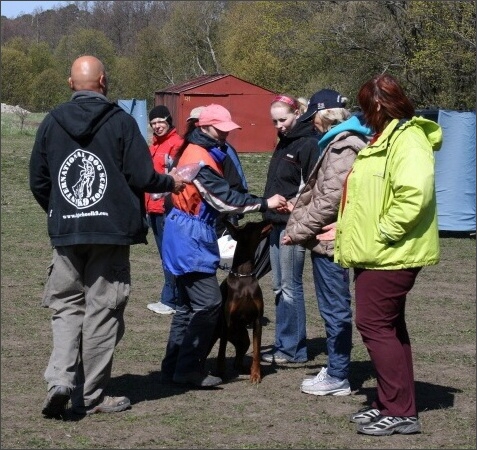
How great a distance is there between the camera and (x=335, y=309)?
6.26m

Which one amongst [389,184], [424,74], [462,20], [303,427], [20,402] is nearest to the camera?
[389,184]

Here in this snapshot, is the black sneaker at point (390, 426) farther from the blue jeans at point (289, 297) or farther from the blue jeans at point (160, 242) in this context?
the blue jeans at point (160, 242)

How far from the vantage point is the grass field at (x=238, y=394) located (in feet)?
17.4

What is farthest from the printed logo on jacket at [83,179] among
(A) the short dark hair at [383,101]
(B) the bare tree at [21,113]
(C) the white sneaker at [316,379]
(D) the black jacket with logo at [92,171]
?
(B) the bare tree at [21,113]

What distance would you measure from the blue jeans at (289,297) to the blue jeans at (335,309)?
66 cm

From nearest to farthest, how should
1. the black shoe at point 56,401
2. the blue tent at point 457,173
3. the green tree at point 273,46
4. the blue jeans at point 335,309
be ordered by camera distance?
the black shoe at point 56,401
the blue jeans at point 335,309
the blue tent at point 457,173
the green tree at point 273,46

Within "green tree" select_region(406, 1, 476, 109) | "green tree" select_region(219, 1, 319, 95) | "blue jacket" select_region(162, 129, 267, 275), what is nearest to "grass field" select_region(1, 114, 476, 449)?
"blue jacket" select_region(162, 129, 267, 275)

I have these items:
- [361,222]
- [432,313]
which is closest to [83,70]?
[361,222]

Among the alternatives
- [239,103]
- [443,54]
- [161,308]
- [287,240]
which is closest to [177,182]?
[287,240]

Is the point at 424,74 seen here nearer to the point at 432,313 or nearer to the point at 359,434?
the point at 432,313

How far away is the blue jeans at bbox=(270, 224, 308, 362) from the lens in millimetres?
6965

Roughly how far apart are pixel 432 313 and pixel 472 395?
9.36ft

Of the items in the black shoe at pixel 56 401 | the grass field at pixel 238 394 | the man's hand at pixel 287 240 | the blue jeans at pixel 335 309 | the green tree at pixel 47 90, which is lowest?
the grass field at pixel 238 394

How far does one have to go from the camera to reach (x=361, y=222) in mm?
5250
